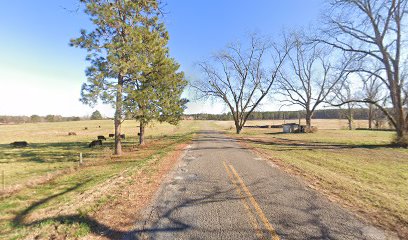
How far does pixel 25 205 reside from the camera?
6.51 m

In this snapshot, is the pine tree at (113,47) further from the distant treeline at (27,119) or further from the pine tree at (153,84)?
the distant treeline at (27,119)

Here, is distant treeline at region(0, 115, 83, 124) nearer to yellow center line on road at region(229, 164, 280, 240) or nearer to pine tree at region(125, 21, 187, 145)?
pine tree at region(125, 21, 187, 145)

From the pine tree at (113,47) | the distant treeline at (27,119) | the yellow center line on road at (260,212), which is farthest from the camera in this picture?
the distant treeline at (27,119)

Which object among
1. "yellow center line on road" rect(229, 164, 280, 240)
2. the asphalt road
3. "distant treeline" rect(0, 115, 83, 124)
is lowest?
the asphalt road

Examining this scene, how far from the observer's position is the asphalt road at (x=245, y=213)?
396 cm

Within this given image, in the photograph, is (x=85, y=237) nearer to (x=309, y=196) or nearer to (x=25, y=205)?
(x=25, y=205)

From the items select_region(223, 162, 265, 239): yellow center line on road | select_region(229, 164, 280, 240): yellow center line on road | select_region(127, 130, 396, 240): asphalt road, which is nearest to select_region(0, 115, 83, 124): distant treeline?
select_region(127, 130, 396, 240): asphalt road

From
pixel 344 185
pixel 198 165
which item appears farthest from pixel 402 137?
pixel 198 165

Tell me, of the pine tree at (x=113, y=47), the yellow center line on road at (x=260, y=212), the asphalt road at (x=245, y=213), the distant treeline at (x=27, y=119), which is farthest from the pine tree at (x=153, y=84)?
the distant treeline at (x=27, y=119)

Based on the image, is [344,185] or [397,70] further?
[397,70]

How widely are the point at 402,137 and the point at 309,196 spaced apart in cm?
1587

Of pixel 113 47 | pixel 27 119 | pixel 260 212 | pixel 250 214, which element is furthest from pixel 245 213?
pixel 27 119

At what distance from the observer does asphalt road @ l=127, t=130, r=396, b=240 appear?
156 inches

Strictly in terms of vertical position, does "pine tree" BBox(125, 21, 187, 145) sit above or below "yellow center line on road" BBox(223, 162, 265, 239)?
above
